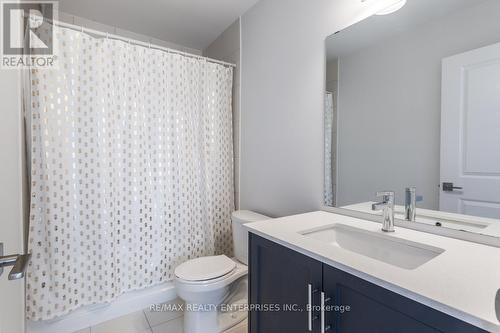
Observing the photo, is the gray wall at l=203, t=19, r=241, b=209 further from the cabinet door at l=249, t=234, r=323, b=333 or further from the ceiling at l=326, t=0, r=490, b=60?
the cabinet door at l=249, t=234, r=323, b=333

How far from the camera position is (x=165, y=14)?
2174mm

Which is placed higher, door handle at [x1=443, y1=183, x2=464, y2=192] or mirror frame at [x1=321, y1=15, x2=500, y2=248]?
door handle at [x1=443, y1=183, x2=464, y2=192]

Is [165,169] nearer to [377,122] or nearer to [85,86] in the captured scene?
[85,86]

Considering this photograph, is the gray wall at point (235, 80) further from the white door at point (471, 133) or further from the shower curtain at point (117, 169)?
the white door at point (471, 133)

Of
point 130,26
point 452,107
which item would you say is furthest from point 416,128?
point 130,26

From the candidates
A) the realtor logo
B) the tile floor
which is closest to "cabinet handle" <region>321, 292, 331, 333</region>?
the tile floor

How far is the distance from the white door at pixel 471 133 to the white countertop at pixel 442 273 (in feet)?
0.62

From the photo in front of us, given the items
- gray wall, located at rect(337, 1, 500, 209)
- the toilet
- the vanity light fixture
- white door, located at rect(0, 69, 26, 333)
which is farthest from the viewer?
the toilet

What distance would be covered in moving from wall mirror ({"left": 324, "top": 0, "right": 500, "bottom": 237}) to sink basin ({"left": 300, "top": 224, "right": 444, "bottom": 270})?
214 millimetres

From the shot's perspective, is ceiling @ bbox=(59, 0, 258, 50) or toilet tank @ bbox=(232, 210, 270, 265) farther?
ceiling @ bbox=(59, 0, 258, 50)

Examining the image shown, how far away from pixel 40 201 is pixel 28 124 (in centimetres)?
47

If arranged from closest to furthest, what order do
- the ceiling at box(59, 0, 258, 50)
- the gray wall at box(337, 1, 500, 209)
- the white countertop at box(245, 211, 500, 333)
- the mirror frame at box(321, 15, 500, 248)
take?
the white countertop at box(245, 211, 500, 333) → the mirror frame at box(321, 15, 500, 248) → the gray wall at box(337, 1, 500, 209) → the ceiling at box(59, 0, 258, 50)

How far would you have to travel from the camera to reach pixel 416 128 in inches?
47.6

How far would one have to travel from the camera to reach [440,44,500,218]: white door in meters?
0.97
